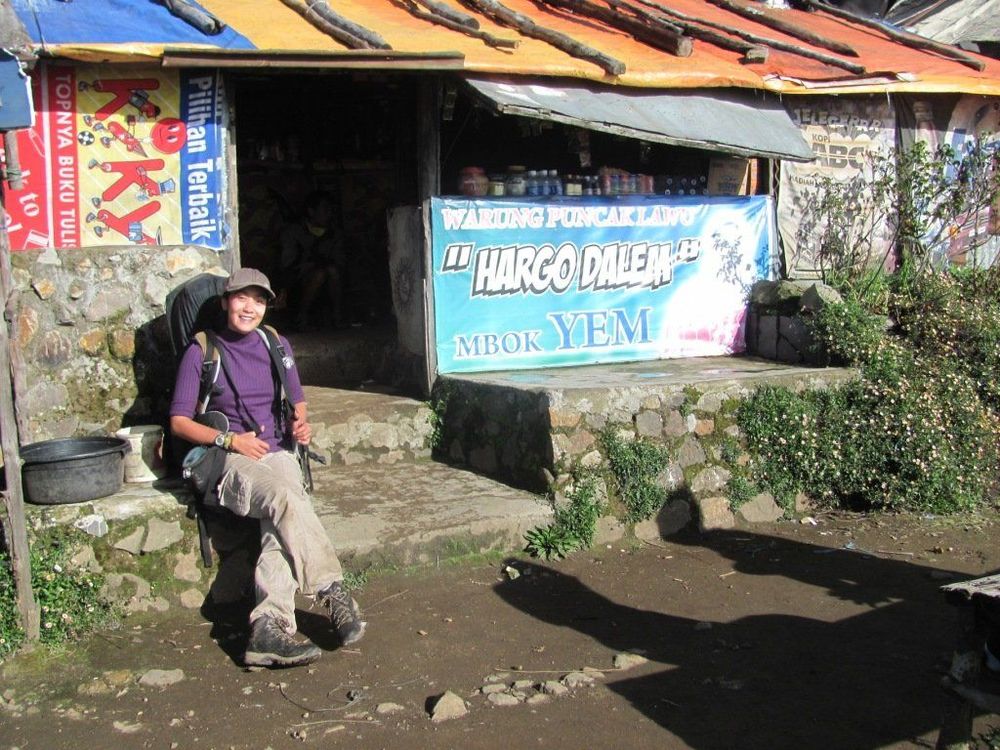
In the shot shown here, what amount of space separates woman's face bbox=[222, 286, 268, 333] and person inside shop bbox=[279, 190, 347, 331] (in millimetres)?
4273

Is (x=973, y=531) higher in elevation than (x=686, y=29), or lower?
lower

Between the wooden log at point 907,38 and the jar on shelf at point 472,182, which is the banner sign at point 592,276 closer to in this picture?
the jar on shelf at point 472,182

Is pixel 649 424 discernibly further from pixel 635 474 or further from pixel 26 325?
pixel 26 325

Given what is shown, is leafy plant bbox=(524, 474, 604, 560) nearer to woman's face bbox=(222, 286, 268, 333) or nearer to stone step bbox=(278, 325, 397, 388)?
woman's face bbox=(222, 286, 268, 333)

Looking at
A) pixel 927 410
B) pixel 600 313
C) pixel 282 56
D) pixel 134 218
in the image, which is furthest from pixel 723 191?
pixel 134 218

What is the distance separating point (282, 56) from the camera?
6.37 meters

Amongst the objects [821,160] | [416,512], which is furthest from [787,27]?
[416,512]

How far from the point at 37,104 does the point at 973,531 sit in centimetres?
650

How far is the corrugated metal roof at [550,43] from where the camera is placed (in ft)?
20.4

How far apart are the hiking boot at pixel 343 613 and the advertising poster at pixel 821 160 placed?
18.6ft

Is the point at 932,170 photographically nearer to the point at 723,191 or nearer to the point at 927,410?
the point at 723,191

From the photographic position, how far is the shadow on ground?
4.25 meters

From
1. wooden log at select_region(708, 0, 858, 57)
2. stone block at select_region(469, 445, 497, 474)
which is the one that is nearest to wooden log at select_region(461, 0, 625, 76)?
stone block at select_region(469, 445, 497, 474)

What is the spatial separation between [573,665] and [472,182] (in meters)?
4.09
